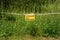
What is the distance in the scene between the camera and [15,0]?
7551 millimetres

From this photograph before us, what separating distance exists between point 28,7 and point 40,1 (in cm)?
51

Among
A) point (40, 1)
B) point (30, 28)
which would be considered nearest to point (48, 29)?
point (30, 28)

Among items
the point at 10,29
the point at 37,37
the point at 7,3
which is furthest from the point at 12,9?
the point at 37,37

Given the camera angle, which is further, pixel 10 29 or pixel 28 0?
pixel 28 0

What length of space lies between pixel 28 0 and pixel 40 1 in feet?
1.36

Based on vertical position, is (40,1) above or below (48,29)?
above

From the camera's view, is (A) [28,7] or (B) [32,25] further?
(A) [28,7]

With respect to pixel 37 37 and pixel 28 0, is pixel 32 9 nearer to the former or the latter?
Result: pixel 28 0

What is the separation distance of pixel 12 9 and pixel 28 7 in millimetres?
530

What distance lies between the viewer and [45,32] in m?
6.36

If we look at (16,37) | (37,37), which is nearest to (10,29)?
(16,37)

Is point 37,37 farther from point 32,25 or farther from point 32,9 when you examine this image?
point 32,9

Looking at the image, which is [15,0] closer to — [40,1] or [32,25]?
[40,1]

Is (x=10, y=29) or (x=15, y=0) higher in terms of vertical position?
(x=15, y=0)
